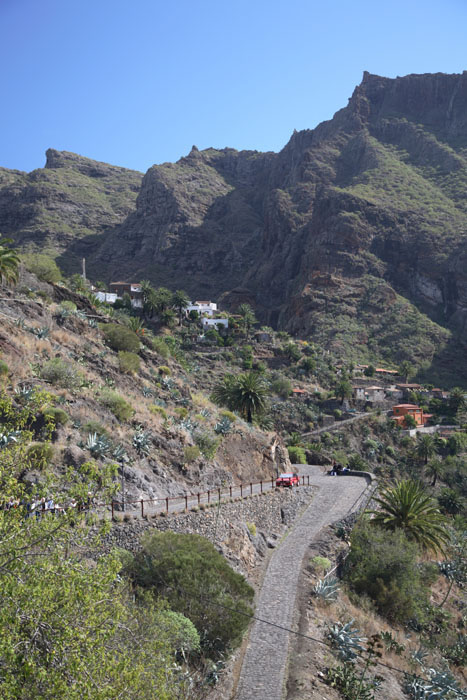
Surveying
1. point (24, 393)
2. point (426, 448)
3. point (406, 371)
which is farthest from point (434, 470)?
point (24, 393)

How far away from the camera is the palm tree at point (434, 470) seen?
5591cm

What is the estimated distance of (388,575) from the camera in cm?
1883

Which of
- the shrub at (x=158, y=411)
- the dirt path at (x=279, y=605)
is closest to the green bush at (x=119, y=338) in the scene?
the shrub at (x=158, y=411)

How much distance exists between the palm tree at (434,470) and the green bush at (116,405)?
4358 centimetres

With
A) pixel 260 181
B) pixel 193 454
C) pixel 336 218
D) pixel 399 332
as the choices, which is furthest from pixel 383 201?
pixel 193 454

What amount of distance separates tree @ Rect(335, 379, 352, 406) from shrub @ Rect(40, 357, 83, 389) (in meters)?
52.8

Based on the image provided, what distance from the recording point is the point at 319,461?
46.3 m

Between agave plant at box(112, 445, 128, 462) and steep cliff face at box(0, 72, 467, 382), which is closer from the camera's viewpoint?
agave plant at box(112, 445, 128, 462)

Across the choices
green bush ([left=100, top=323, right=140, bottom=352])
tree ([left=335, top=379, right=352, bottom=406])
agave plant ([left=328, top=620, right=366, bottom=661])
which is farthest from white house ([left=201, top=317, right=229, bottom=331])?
agave plant ([left=328, top=620, right=366, bottom=661])

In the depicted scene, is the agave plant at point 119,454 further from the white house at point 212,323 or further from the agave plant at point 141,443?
the white house at point 212,323

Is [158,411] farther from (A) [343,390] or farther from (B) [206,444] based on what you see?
(A) [343,390]

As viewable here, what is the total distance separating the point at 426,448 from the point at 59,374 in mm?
50422

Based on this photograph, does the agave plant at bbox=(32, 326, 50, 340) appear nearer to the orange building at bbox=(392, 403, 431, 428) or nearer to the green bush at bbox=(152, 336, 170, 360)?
the green bush at bbox=(152, 336, 170, 360)

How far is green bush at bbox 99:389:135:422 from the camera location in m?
22.1
